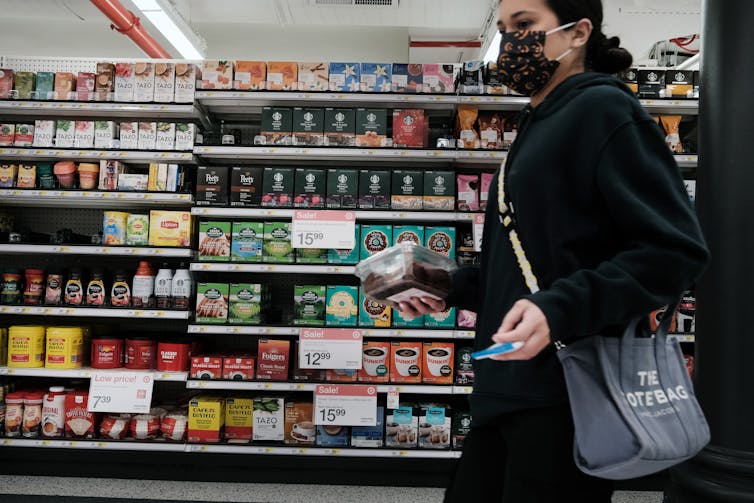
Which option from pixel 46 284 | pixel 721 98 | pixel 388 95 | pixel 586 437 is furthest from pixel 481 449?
pixel 46 284

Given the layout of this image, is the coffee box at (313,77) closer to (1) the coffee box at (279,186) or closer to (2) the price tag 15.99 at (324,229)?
(1) the coffee box at (279,186)

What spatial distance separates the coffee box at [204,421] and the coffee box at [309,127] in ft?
5.69

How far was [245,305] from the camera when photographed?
139 inches

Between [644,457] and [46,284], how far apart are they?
3809 mm

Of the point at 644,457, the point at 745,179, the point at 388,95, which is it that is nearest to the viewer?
the point at 644,457

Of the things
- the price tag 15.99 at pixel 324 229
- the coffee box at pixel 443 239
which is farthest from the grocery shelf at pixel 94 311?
the coffee box at pixel 443 239

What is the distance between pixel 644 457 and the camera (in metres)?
0.80

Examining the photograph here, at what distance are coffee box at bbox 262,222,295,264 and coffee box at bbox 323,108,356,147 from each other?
61 centimetres

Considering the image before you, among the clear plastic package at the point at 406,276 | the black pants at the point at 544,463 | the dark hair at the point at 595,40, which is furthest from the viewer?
the clear plastic package at the point at 406,276

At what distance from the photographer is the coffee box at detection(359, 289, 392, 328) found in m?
3.51

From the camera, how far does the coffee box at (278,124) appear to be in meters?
3.56

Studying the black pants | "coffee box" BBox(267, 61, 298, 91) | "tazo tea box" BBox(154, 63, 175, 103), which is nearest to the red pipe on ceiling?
"tazo tea box" BBox(154, 63, 175, 103)

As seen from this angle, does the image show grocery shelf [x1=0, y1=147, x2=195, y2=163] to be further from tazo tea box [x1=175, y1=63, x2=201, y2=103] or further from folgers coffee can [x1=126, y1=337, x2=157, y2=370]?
folgers coffee can [x1=126, y1=337, x2=157, y2=370]

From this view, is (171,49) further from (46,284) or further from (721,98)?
(721,98)
